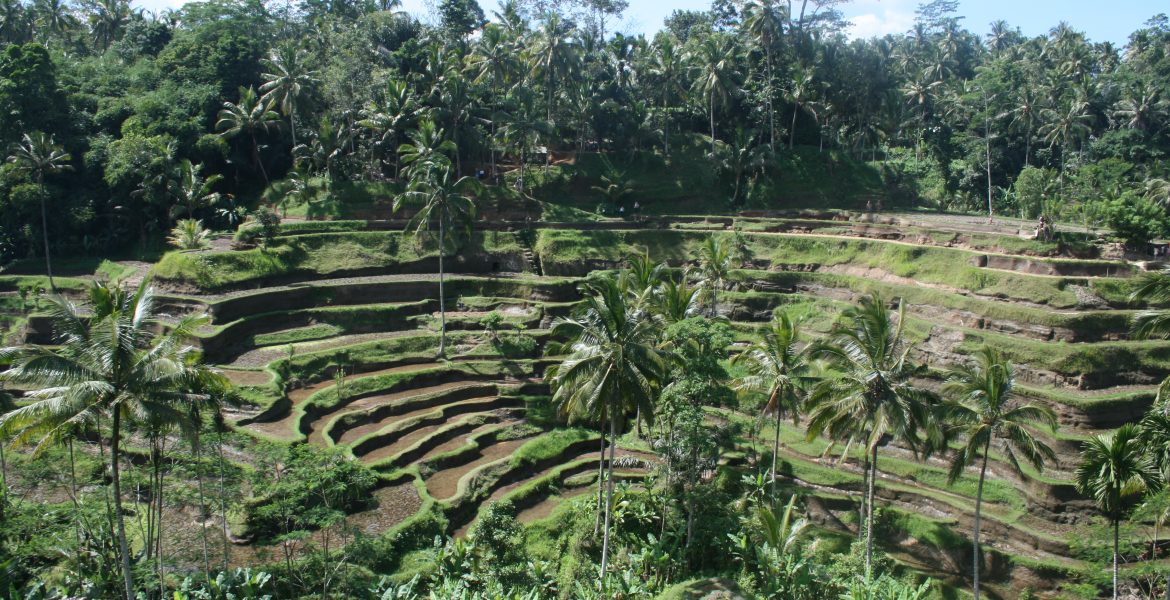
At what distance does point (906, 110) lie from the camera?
246 ft

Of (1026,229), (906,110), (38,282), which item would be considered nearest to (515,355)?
(38,282)

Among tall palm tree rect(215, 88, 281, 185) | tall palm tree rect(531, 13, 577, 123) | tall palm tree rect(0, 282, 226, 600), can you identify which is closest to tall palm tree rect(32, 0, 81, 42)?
tall palm tree rect(215, 88, 281, 185)

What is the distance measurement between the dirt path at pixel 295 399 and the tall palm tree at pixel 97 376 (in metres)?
13.7

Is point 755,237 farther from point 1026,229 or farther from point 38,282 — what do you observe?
point 38,282

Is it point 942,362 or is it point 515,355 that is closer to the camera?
point 942,362

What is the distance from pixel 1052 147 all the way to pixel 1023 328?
133 ft

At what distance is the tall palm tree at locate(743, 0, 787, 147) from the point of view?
63125 millimetres

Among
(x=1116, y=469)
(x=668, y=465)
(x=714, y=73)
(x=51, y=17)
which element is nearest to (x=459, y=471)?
(x=668, y=465)

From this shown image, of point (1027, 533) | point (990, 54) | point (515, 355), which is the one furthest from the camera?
point (990, 54)

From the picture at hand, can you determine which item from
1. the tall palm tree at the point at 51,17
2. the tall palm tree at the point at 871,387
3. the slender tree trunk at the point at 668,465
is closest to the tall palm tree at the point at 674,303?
the slender tree trunk at the point at 668,465

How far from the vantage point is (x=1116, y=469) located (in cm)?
2473

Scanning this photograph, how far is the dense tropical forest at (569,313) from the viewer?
23922mm

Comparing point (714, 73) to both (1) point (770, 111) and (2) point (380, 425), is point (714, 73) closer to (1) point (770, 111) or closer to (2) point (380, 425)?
(1) point (770, 111)

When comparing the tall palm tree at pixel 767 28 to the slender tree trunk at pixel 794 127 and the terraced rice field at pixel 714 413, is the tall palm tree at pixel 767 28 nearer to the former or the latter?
the slender tree trunk at pixel 794 127
